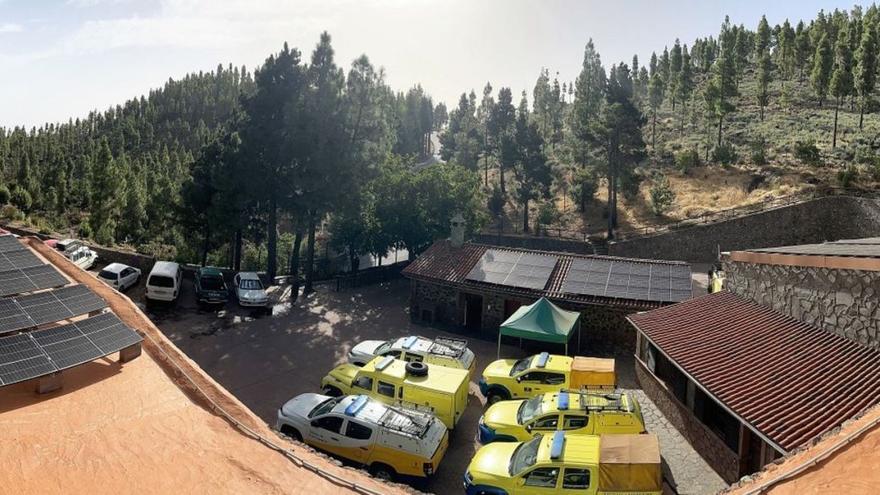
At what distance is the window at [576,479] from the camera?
1057 cm

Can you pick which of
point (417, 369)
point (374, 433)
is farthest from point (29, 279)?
point (417, 369)

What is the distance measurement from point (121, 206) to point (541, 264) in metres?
41.0

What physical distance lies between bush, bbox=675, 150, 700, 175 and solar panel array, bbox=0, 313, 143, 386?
47952 mm

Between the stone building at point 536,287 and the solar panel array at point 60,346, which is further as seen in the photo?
the stone building at point 536,287

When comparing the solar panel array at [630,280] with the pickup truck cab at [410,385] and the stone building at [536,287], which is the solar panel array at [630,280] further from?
the pickup truck cab at [410,385]

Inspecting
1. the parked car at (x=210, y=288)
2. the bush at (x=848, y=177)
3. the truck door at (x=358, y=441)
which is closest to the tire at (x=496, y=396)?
the truck door at (x=358, y=441)

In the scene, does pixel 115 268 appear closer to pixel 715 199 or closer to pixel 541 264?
pixel 541 264

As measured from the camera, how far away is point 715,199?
42.4 meters

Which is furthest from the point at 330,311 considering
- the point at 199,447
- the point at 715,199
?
the point at 715,199

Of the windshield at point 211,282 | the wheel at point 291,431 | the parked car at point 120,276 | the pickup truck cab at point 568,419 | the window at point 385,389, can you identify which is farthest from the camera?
the windshield at point 211,282

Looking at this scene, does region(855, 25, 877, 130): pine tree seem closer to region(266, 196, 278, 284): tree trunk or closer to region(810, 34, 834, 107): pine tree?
region(810, 34, 834, 107): pine tree

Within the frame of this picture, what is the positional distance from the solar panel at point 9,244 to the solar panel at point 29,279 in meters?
0.88

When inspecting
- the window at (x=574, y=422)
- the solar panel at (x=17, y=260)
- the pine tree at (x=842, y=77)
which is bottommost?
the window at (x=574, y=422)

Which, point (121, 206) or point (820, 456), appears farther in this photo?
point (121, 206)
